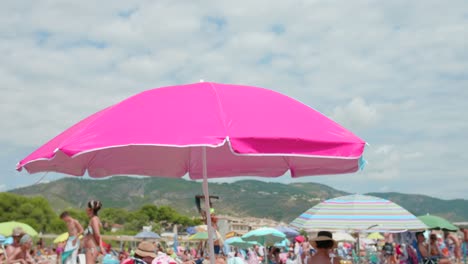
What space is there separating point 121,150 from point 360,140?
2767 mm

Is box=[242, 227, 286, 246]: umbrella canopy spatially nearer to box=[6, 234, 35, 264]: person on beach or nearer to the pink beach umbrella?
box=[6, 234, 35, 264]: person on beach

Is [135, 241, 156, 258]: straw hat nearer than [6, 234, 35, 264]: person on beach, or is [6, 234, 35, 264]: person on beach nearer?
[135, 241, 156, 258]: straw hat

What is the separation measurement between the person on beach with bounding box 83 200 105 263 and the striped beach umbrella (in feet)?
11.8

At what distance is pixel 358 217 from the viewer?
31.9ft

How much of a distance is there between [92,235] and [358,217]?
15.4 ft

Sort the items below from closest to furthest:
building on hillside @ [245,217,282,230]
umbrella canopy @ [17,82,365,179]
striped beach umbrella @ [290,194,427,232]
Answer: umbrella canopy @ [17,82,365,179] < striped beach umbrella @ [290,194,427,232] < building on hillside @ [245,217,282,230]

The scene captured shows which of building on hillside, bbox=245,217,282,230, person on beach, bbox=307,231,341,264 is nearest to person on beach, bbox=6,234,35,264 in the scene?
person on beach, bbox=307,231,341,264

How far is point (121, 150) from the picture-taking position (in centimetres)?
593

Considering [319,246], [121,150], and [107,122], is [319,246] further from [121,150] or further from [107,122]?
[107,122]

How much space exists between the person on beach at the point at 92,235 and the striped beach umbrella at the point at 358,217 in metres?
3.59

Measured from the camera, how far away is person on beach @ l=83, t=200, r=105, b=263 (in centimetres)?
704

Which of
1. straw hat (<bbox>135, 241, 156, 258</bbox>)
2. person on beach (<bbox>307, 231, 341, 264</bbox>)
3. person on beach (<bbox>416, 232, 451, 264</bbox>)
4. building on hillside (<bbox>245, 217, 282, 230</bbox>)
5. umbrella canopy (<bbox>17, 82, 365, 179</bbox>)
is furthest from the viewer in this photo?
building on hillside (<bbox>245, 217, 282, 230</bbox>)

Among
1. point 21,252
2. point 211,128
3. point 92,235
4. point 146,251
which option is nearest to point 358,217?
point 92,235

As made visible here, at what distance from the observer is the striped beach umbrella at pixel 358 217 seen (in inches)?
372
